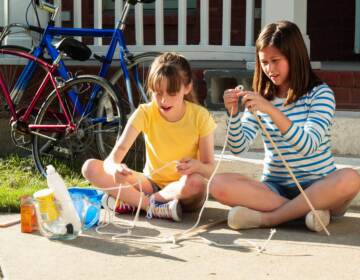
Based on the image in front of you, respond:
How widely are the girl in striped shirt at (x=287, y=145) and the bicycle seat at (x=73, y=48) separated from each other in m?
1.68

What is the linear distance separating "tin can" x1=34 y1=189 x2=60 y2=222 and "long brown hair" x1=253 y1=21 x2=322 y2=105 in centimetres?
131

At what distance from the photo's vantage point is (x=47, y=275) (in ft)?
11.8

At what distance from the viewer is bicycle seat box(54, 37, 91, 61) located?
226 inches

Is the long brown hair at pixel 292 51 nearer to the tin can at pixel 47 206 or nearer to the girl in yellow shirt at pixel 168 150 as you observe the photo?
the girl in yellow shirt at pixel 168 150

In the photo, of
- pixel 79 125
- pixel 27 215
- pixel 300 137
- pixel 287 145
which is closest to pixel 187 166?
pixel 287 145

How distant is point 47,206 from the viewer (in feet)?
13.8

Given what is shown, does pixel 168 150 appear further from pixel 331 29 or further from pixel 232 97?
pixel 331 29

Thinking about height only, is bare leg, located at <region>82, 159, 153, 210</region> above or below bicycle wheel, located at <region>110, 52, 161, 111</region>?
below

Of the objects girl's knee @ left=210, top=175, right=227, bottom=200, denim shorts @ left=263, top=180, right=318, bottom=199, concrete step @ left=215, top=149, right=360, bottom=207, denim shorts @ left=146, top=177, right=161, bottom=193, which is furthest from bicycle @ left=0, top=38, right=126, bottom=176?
denim shorts @ left=263, top=180, right=318, bottom=199

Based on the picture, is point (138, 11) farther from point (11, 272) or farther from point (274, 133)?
point (11, 272)

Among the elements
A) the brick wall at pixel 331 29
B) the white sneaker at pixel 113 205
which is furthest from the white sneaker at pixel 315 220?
the brick wall at pixel 331 29

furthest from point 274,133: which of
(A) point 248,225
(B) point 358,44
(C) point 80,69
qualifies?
(B) point 358,44

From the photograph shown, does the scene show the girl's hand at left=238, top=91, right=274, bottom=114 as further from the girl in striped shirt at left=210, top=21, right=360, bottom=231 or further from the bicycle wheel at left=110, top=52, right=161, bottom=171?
the bicycle wheel at left=110, top=52, right=161, bottom=171

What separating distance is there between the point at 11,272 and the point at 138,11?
3434 millimetres
